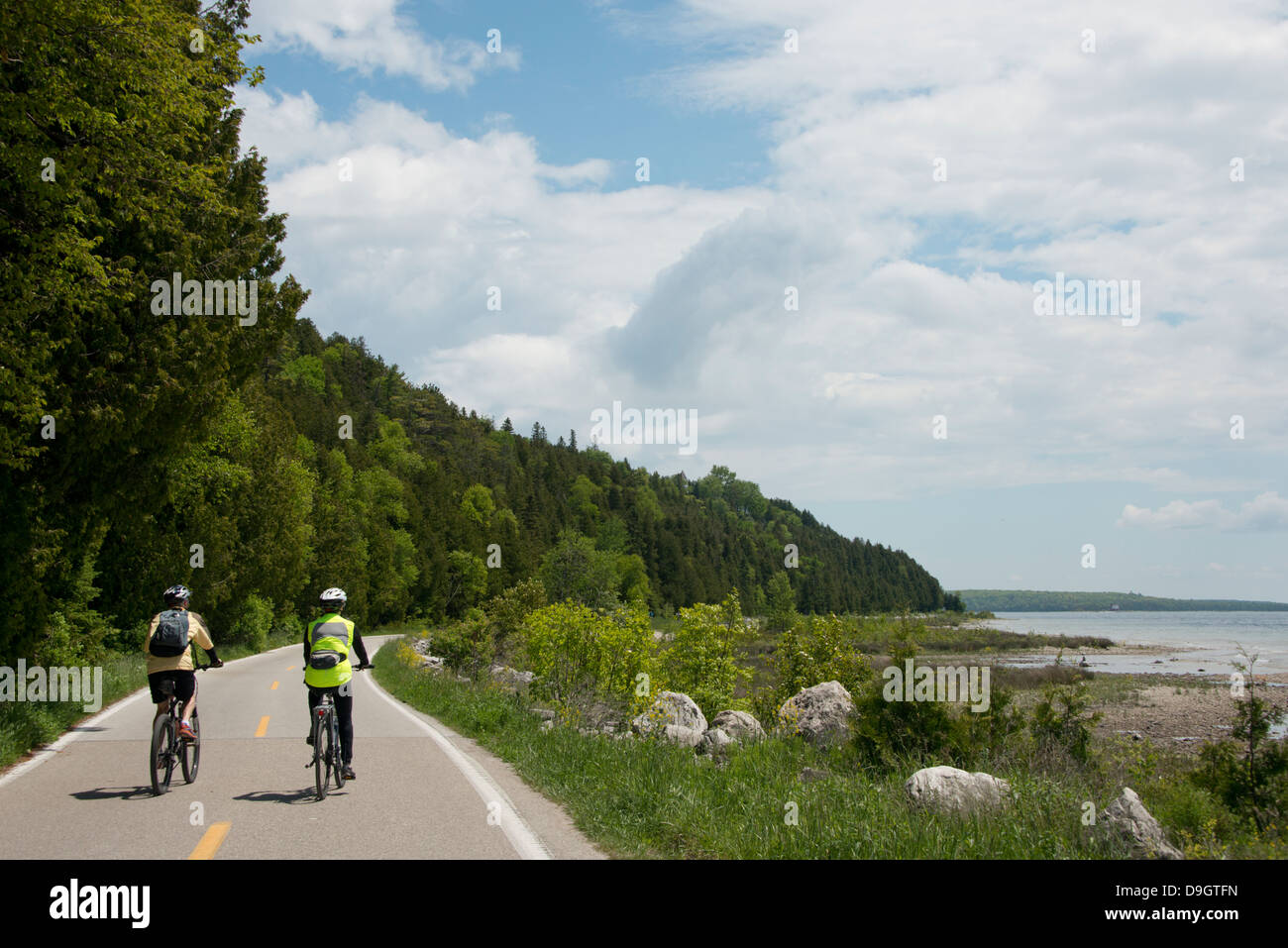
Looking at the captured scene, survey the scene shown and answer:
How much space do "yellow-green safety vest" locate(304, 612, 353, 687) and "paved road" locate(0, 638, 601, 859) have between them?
3.55ft

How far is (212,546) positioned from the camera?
3192 cm

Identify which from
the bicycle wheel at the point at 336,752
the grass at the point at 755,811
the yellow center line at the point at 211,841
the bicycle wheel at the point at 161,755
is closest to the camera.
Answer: the yellow center line at the point at 211,841

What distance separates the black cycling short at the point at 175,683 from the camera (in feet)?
28.6

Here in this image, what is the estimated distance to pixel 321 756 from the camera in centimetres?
836

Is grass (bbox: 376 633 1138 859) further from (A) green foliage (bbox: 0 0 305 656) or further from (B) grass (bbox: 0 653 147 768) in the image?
(A) green foliage (bbox: 0 0 305 656)

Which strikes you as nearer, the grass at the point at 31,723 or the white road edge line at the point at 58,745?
the white road edge line at the point at 58,745

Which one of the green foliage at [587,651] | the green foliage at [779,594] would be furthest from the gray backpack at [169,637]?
the green foliage at [779,594]

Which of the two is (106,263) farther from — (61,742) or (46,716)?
(61,742)

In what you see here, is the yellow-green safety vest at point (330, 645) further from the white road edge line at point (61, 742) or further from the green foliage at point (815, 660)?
the green foliage at point (815, 660)

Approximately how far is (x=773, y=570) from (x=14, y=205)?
158627mm

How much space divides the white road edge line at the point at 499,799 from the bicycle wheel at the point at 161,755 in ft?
9.52

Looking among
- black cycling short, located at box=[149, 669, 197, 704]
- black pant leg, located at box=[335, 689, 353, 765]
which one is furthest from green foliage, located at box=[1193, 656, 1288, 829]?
black cycling short, located at box=[149, 669, 197, 704]

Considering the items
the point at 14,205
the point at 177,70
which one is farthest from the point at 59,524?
the point at 177,70
